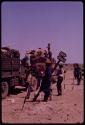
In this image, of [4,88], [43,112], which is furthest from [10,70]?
[43,112]

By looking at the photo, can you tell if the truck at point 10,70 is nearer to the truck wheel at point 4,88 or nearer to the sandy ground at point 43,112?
the truck wheel at point 4,88

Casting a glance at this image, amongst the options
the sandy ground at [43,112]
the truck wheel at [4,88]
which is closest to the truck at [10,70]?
the truck wheel at [4,88]

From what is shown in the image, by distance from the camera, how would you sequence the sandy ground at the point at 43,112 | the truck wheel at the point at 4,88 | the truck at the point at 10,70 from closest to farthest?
the sandy ground at the point at 43,112
the truck wheel at the point at 4,88
the truck at the point at 10,70

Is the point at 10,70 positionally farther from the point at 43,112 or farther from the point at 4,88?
the point at 43,112

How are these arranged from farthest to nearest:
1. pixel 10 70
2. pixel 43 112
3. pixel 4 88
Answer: pixel 10 70 < pixel 4 88 < pixel 43 112

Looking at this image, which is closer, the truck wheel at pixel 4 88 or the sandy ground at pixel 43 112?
the sandy ground at pixel 43 112

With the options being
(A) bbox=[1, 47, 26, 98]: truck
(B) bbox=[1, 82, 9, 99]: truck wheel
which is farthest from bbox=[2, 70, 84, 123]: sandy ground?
(A) bbox=[1, 47, 26, 98]: truck

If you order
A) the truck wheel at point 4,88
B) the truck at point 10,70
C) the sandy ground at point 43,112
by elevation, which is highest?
the truck at point 10,70

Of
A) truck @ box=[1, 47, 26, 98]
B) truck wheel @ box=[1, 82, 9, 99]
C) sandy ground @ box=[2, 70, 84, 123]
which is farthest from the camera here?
truck @ box=[1, 47, 26, 98]

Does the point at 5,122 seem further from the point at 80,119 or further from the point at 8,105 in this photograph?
the point at 8,105

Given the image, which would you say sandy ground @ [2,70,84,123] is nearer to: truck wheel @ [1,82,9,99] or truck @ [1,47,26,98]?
truck wheel @ [1,82,9,99]

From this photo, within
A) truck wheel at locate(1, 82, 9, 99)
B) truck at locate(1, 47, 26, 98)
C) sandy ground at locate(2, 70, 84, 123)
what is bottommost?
sandy ground at locate(2, 70, 84, 123)

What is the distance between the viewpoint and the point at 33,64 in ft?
64.6

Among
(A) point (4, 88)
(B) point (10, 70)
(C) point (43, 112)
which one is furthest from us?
(B) point (10, 70)
